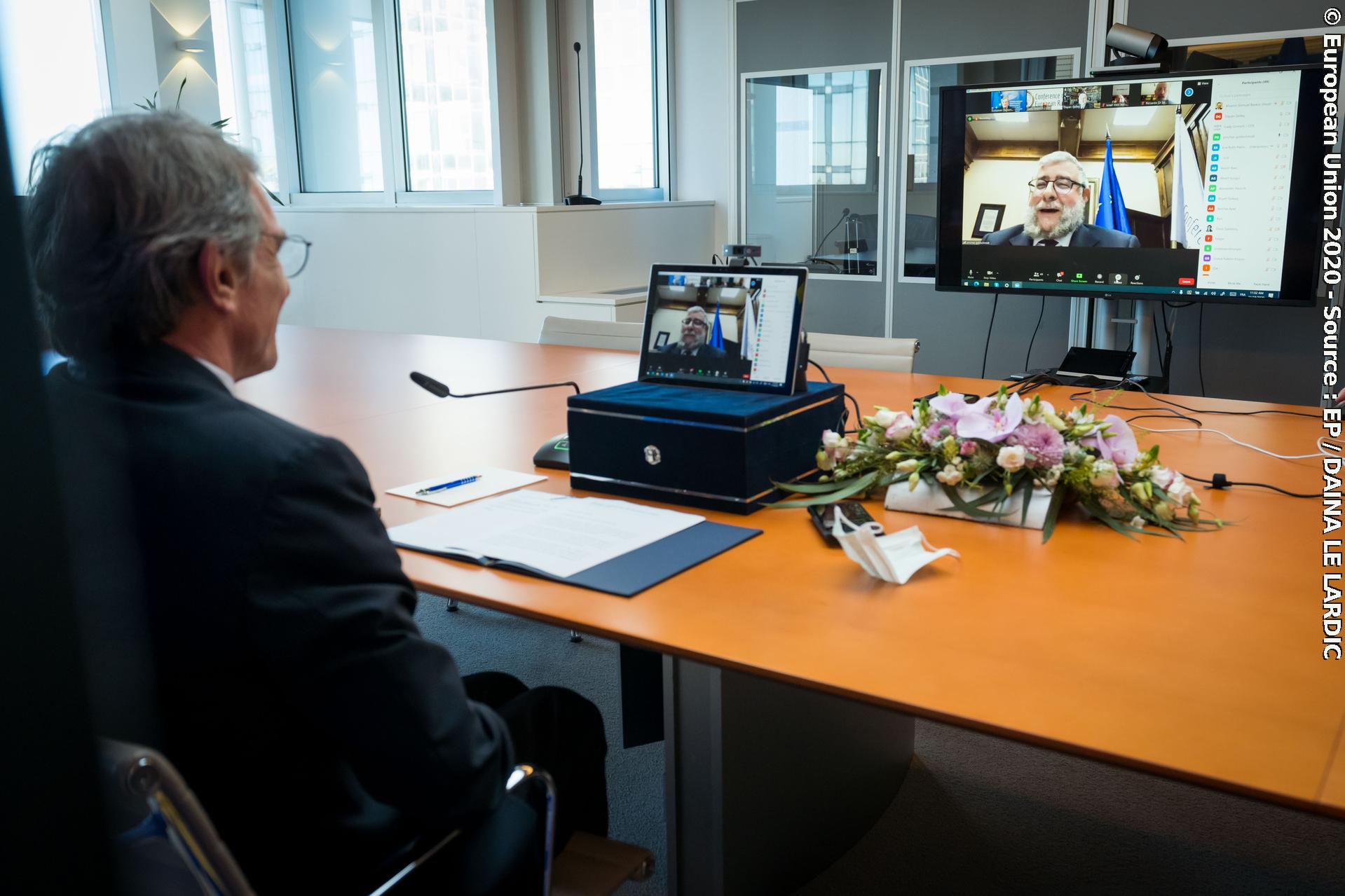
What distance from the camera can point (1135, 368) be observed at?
411 cm

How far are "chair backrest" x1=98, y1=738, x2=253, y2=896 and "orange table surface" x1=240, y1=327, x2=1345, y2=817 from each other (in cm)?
50

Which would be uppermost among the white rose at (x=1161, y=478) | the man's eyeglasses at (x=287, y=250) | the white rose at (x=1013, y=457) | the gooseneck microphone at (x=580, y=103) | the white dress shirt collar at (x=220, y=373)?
the gooseneck microphone at (x=580, y=103)

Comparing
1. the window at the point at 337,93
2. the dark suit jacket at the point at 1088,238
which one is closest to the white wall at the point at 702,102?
the window at the point at 337,93

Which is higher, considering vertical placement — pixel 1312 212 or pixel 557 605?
pixel 1312 212

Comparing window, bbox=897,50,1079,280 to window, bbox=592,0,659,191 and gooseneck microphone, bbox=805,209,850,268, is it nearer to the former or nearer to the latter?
gooseneck microphone, bbox=805,209,850,268

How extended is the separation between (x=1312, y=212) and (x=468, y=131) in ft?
14.2

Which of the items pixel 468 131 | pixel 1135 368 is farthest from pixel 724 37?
pixel 1135 368

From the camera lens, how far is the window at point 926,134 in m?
5.06

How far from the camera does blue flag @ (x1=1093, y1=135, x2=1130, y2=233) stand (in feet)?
12.6

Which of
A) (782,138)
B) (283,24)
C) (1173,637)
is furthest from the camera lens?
(283,24)

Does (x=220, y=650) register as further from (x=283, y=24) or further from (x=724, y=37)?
(x=283, y=24)

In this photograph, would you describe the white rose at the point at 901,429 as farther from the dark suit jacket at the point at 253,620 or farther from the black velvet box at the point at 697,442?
the dark suit jacket at the point at 253,620

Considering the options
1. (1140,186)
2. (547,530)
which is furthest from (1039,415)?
(1140,186)

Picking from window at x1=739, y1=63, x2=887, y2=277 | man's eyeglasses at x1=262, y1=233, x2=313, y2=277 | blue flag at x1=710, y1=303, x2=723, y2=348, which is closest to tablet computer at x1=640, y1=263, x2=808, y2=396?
blue flag at x1=710, y1=303, x2=723, y2=348
